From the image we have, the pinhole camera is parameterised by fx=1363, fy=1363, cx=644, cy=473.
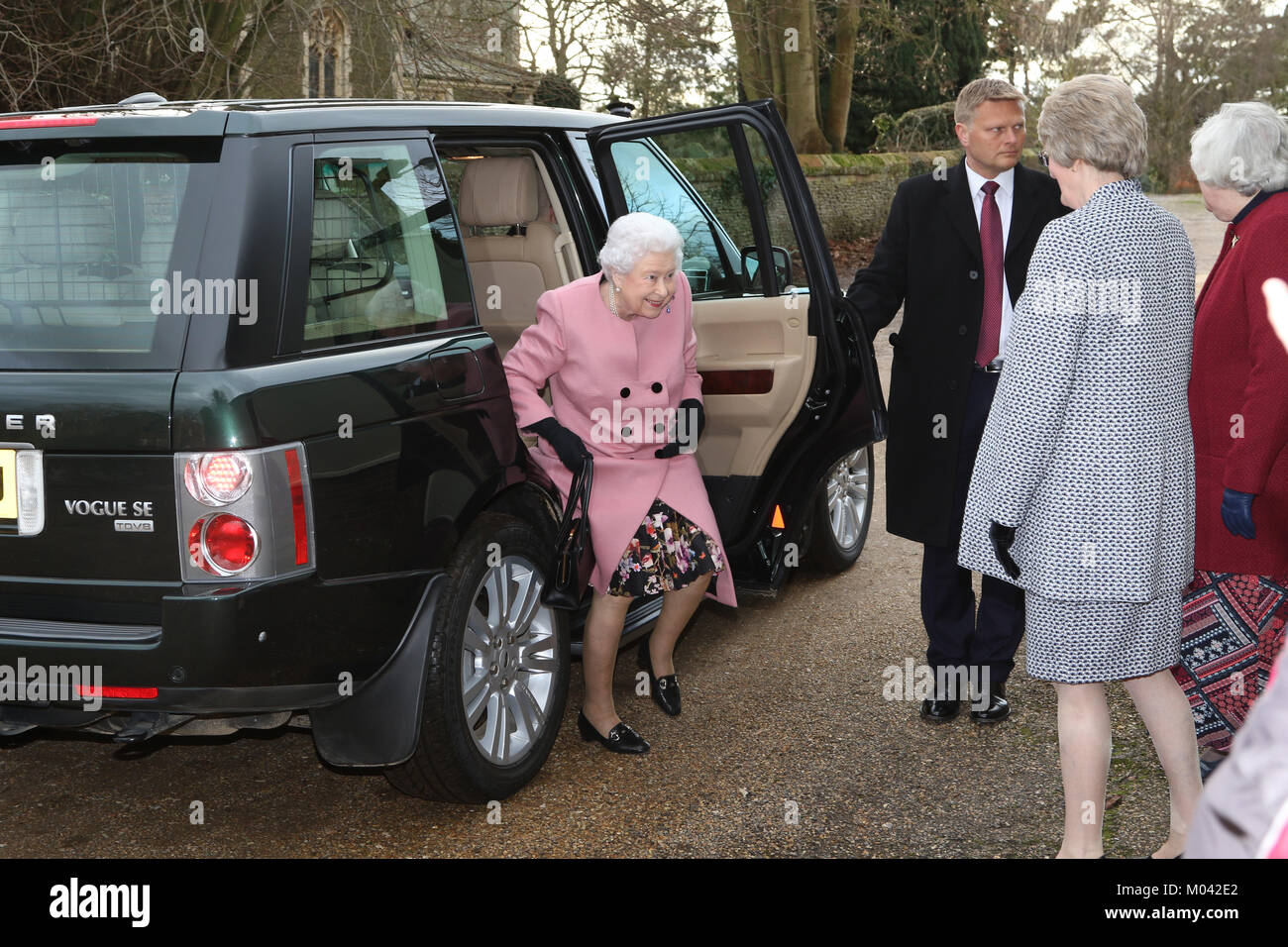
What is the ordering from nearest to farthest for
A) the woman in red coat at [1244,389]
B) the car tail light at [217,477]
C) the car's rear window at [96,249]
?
the car tail light at [217,477]
the car's rear window at [96,249]
the woman in red coat at [1244,389]

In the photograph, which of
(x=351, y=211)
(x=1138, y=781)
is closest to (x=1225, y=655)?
(x=1138, y=781)

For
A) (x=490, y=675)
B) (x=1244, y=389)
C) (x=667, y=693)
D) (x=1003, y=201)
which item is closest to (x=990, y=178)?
(x=1003, y=201)

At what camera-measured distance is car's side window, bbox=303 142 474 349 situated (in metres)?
3.41

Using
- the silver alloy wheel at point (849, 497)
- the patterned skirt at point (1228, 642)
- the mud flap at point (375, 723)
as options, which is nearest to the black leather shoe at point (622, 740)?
the mud flap at point (375, 723)

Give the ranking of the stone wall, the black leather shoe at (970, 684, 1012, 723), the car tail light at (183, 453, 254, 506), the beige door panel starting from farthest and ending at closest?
the stone wall, the beige door panel, the black leather shoe at (970, 684, 1012, 723), the car tail light at (183, 453, 254, 506)

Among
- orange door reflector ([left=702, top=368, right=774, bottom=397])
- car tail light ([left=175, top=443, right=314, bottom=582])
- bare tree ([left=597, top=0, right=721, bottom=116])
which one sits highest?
bare tree ([left=597, top=0, right=721, bottom=116])

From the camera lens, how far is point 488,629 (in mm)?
3893

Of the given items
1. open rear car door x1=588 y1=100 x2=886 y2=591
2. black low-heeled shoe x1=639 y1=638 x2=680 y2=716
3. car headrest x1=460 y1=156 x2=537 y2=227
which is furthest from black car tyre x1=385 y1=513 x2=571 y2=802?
car headrest x1=460 y1=156 x2=537 y2=227

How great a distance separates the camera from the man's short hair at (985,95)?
4.38 m

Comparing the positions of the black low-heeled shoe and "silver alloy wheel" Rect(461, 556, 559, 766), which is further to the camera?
the black low-heeled shoe

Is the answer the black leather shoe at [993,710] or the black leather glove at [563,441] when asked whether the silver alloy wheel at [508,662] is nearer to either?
the black leather glove at [563,441]

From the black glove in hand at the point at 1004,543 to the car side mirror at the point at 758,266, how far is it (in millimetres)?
1810

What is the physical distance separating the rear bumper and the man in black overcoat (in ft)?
7.06

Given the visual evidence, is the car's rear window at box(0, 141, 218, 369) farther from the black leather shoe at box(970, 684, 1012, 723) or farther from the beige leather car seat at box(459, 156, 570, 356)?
the black leather shoe at box(970, 684, 1012, 723)
